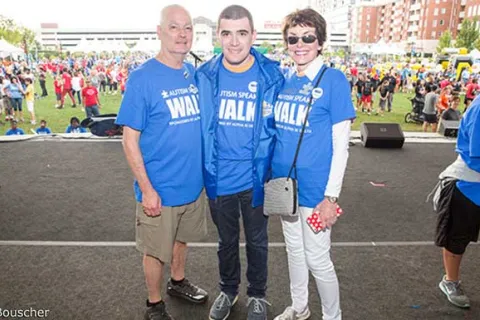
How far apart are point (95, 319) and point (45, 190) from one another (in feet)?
10.2

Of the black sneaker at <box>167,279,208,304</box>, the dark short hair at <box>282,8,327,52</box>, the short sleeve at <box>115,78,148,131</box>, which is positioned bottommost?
the black sneaker at <box>167,279,208,304</box>

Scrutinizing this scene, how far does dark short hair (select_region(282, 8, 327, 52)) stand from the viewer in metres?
2.07

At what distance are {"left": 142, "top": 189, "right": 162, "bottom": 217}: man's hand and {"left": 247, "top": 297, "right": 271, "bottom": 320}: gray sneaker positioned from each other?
890mm

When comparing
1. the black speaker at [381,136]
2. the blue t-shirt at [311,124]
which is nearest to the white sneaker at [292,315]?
the blue t-shirt at [311,124]

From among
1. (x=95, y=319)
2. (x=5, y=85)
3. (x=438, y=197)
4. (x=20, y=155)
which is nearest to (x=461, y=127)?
(x=438, y=197)

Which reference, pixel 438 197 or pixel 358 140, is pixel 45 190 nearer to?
pixel 438 197

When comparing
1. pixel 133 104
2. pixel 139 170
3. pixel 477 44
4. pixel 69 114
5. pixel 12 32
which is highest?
pixel 12 32

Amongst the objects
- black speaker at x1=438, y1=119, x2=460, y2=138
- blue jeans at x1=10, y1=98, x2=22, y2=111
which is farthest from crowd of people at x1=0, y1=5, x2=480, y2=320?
blue jeans at x1=10, y1=98, x2=22, y2=111

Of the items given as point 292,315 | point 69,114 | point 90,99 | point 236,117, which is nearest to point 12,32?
point 69,114

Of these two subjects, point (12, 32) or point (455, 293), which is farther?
point (12, 32)

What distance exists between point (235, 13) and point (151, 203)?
1.17 metres

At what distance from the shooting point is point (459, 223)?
8.58 feet

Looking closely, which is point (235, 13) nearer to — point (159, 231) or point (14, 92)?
point (159, 231)

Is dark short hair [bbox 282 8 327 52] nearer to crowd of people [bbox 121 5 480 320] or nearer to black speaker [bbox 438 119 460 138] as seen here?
crowd of people [bbox 121 5 480 320]
